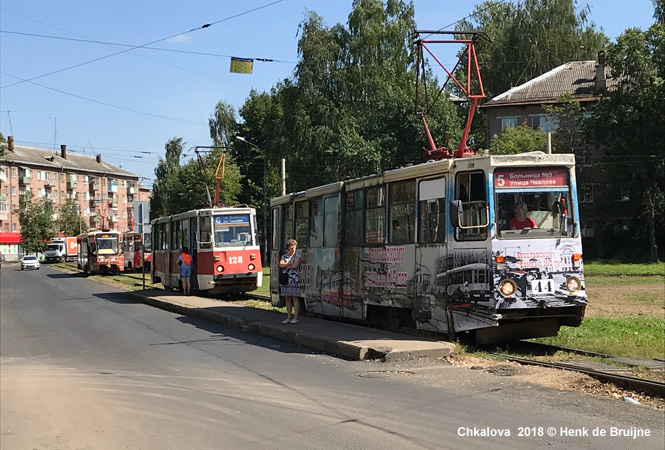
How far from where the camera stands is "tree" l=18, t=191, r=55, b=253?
4124 inches

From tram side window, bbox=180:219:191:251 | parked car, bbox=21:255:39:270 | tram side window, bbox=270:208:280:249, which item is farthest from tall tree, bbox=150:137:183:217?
tram side window, bbox=270:208:280:249

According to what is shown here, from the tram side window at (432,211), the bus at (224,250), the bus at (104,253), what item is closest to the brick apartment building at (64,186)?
the bus at (104,253)

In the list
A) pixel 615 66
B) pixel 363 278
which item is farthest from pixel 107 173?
pixel 363 278

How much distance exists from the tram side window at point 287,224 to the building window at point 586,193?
135 ft

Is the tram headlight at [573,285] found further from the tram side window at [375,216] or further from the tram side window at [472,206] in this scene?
the tram side window at [375,216]

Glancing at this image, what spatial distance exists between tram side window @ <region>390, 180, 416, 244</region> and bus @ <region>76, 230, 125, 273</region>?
135 ft

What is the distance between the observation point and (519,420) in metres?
7.16

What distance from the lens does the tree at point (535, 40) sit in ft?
193

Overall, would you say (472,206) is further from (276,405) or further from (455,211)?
(276,405)

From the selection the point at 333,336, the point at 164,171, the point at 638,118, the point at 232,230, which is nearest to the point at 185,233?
the point at 232,230

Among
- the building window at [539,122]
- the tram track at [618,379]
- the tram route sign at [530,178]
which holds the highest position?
the building window at [539,122]

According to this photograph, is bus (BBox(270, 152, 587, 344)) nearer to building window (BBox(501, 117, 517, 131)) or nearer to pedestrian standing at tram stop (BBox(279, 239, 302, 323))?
pedestrian standing at tram stop (BBox(279, 239, 302, 323))

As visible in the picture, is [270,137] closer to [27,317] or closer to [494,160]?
[27,317]

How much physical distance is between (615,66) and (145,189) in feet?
431
